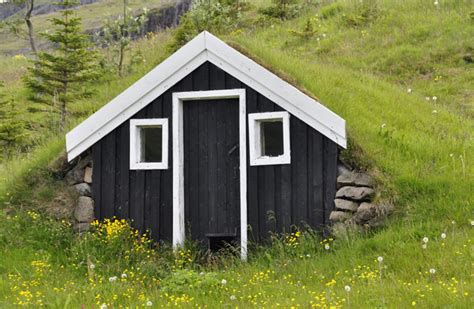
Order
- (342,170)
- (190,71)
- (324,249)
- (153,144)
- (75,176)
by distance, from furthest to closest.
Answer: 1. (153,144)
2. (75,176)
3. (190,71)
4. (342,170)
5. (324,249)

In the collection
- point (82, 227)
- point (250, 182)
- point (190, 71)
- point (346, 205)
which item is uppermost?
point (190, 71)

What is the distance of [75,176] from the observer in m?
11.4

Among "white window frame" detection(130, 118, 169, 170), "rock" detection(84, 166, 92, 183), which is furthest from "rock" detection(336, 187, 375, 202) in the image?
"rock" detection(84, 166, 92, 183)

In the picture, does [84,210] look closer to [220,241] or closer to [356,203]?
[220,241]

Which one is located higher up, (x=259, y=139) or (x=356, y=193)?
(x=259, y=139)

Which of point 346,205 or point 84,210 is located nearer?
point 346,205

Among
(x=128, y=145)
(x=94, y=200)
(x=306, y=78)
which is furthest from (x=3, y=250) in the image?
(x=306, y=78)

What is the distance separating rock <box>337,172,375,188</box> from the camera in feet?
33.0

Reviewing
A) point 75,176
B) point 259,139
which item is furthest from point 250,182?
point 75,176

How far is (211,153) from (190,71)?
1403 millimetres

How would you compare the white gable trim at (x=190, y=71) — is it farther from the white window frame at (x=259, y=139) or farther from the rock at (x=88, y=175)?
the rock at (x=88, y=175)

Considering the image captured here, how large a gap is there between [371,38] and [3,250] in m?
14.5

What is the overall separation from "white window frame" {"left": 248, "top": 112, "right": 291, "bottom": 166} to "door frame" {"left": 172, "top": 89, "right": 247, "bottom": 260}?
0.42ft

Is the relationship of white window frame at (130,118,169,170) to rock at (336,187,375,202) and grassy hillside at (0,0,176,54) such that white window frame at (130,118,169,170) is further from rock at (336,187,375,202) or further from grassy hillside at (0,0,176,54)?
grassy hillside at (0,0,176,54)
